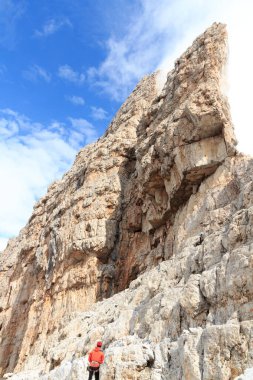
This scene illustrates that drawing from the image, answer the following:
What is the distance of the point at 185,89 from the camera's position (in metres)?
32.8

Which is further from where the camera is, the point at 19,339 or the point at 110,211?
the point at 19,339

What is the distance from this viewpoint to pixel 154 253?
1319 inches

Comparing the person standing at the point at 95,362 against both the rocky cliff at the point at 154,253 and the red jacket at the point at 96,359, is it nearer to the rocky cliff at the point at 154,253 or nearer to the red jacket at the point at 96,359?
the red jacket at the point at 96,359

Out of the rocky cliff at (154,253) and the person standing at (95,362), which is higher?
the rocky cliff at (154,253)

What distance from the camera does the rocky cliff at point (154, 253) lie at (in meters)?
14.7

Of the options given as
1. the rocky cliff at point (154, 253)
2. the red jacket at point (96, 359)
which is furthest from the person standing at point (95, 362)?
the rocky cliff at point (154, 253)

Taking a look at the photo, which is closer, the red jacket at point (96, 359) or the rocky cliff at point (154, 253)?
the rocky cliff at point (154, 253)

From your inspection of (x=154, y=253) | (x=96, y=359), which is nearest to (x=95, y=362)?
(x=96, y=359)

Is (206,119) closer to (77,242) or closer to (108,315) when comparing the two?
(108,315)

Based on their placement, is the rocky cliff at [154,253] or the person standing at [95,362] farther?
the person standing at [95,362]

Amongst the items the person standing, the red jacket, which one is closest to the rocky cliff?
the person standing

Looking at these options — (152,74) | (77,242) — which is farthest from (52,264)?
(152,74)

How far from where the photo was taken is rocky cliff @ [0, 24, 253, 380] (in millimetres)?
14719

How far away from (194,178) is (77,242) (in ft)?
50.9
